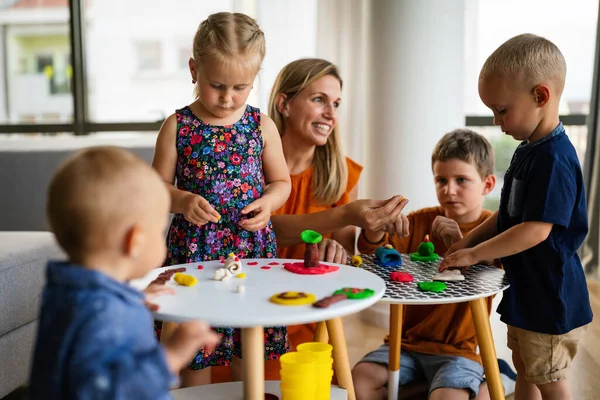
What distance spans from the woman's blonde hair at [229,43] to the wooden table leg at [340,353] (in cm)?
60

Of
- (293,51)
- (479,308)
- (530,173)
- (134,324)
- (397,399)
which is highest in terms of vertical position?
(293,51)

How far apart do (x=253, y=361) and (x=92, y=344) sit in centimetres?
36

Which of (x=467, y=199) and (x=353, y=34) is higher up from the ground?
(x=353, y=34)

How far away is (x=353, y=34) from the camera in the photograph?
3104 millimetres

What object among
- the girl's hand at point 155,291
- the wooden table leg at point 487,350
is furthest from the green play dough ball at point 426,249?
the girl's hand at point 155,291

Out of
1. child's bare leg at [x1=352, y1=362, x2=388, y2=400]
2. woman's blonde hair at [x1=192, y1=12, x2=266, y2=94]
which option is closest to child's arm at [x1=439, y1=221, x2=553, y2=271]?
child's bare leg at [x1=352, y1=362, x2=388, y2=400]

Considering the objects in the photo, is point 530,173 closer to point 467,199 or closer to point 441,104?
point 467,199

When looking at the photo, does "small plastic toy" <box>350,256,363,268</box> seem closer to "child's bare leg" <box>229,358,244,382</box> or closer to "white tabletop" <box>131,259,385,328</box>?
"white tabletop" <box>131,259,385,328</box>

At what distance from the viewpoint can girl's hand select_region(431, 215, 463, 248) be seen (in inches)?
68.1

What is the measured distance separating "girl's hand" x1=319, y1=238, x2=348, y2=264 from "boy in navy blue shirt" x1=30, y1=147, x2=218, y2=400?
722 mm

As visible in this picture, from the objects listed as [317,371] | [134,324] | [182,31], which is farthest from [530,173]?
[182,31]

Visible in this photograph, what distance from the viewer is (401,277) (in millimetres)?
1438

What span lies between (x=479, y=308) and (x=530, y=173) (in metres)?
0.32

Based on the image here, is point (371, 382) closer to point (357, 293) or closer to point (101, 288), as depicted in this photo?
point (357, 293)
